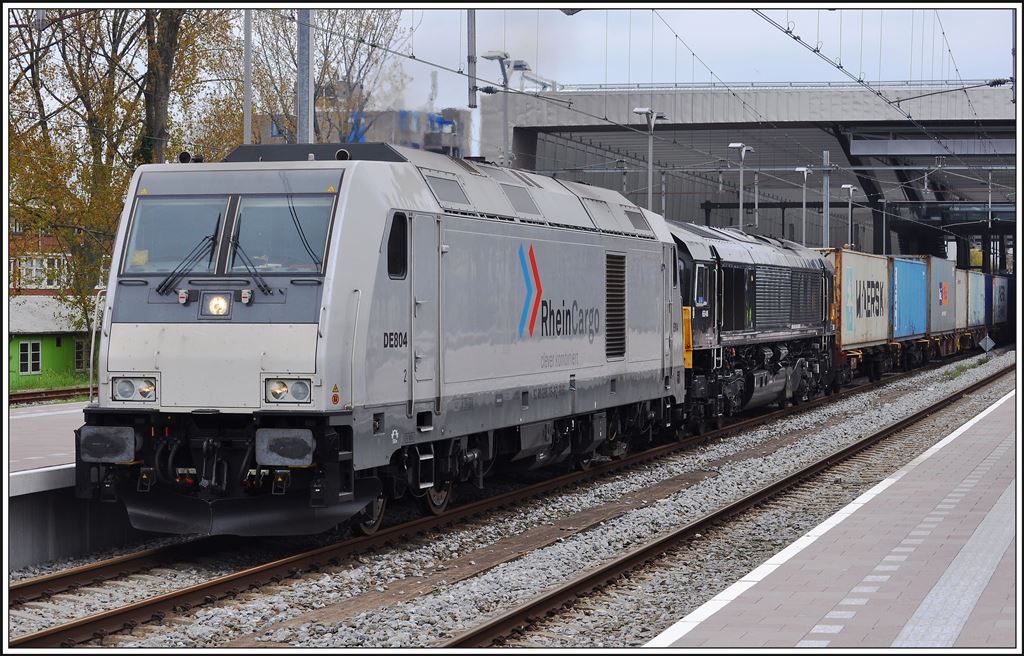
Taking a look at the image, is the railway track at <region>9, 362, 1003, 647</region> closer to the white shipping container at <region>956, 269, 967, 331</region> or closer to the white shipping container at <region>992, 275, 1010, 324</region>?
the white shipping container at <region>956, 269, 967, 331</region>

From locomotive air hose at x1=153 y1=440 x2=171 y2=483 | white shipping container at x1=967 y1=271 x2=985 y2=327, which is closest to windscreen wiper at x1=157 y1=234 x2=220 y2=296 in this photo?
locomotive air hose at x1=153 y1=440 x2=171 y2=483

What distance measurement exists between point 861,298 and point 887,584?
26.4 metres

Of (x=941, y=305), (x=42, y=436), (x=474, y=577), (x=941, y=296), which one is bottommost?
(x=474, y=577)

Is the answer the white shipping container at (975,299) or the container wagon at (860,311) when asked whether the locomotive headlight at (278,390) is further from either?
the white shipping container at (975,299)

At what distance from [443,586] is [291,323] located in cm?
249

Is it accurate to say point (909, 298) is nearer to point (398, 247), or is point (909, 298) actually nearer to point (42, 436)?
point (42, 436)

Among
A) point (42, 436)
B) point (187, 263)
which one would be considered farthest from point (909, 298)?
point (187, 263)

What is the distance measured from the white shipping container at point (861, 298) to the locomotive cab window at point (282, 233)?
23326 mm

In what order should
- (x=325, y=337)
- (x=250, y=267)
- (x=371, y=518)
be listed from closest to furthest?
(x=325, y=337) < (x=250, y=267) < (x=371, y=518)

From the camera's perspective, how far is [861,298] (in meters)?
35.3

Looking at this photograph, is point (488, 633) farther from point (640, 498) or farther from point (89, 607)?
point (640, 498)

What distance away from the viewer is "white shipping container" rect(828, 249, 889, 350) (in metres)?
33.2

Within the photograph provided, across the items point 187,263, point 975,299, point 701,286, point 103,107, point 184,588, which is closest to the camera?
point 184,588

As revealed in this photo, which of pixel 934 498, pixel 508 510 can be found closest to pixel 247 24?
pixel 508 510
